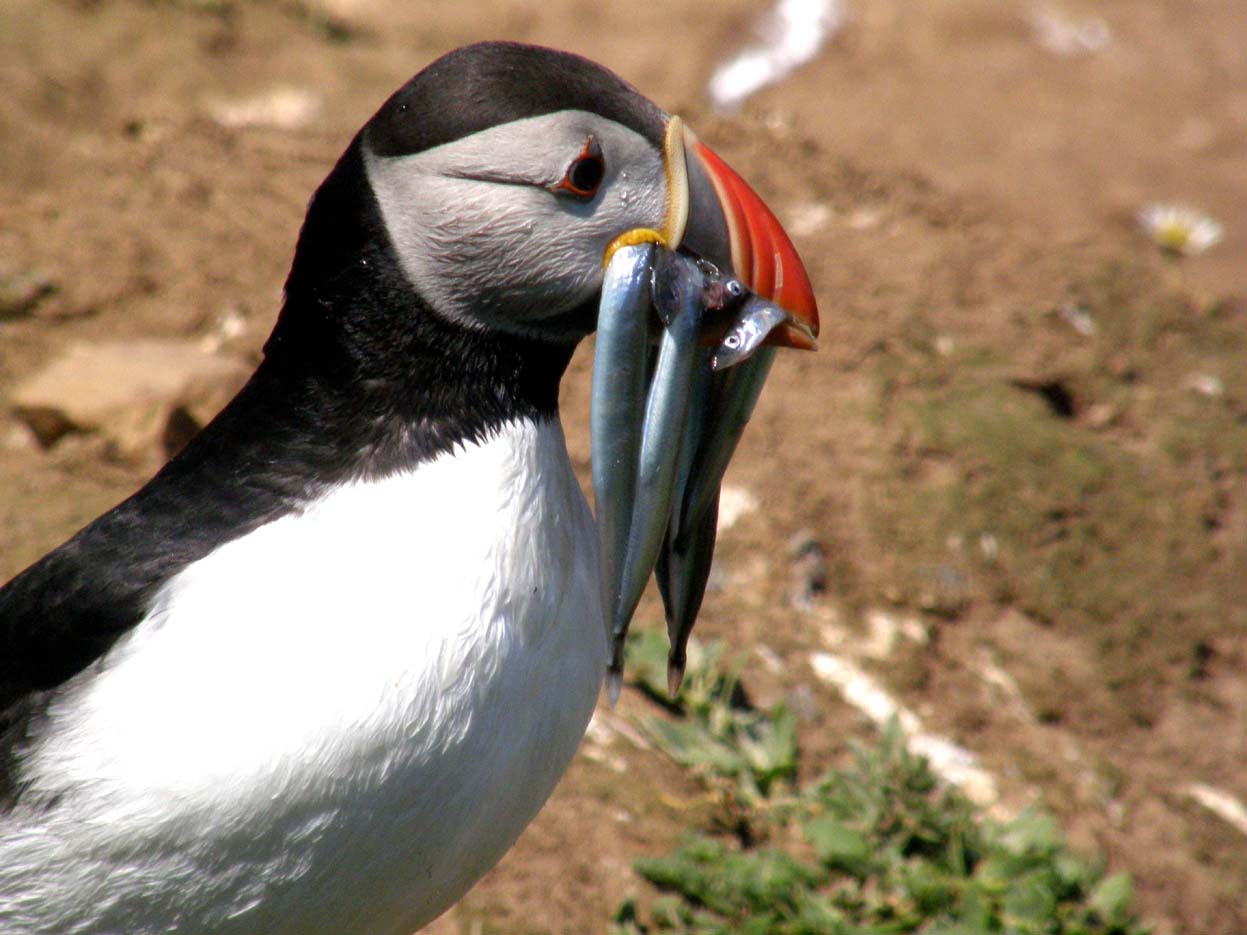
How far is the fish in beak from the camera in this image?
6.63 ft

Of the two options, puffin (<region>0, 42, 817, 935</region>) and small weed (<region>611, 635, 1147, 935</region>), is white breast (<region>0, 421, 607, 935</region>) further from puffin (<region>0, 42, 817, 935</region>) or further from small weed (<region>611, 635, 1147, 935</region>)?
small weed (<region>611, 635, 1147, 935</region>)

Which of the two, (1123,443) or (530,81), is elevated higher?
(530,81)

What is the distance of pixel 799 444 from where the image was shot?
430 centimetres

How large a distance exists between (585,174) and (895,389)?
8.63 ft

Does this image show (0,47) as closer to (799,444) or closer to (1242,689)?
(799,444)

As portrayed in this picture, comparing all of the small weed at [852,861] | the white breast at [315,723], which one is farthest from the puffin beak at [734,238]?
the small weed at [852,861]

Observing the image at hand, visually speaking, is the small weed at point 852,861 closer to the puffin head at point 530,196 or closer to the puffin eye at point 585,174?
the puffin head at point 530,196

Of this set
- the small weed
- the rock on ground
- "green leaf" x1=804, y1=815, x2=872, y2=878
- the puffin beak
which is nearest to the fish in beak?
the puffin beak

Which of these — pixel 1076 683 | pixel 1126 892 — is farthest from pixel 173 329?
pixel 1126 892

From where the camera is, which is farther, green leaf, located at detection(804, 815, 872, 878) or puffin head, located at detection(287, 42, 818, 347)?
green leaf, located at detection(804, 815, 872, 878)

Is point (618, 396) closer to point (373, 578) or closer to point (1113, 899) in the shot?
point (373, 578)

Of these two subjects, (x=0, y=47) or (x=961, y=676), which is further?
(x=0, y=47)

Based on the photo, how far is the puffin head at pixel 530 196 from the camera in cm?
200

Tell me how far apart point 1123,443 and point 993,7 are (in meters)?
3.98
